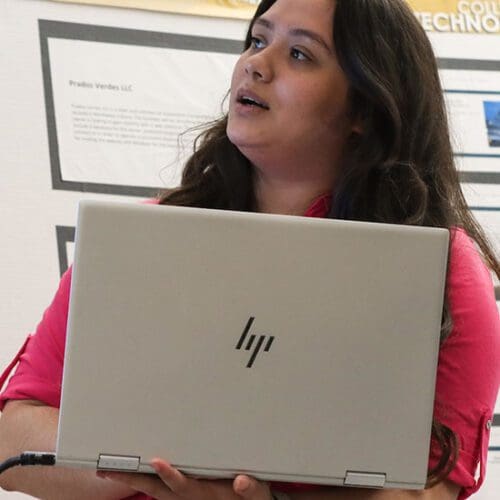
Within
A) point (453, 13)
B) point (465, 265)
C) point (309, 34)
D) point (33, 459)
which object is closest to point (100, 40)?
point (453, 13)

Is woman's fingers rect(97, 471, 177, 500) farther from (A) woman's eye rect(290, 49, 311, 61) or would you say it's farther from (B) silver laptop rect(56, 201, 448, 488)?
(A) woman's eye rect(290, 49, 311, 61)

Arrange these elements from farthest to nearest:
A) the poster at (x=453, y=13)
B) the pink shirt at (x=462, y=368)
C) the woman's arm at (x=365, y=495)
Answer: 1. the poster at (x=453, y=13)
2. the pink shirt at (x=462, y=368)
3. the woman's arm at (x=365, y=495)

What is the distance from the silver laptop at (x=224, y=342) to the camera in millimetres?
1080

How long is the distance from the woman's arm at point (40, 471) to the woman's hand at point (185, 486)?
15cm

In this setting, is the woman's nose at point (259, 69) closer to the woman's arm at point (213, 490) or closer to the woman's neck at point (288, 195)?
the woman's neck at point (288, 195)

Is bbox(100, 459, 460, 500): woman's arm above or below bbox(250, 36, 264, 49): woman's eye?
below

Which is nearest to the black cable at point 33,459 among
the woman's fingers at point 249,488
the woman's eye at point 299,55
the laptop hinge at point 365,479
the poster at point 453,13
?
the woman's fingers at point 249,488

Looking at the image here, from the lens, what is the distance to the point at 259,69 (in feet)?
4.79

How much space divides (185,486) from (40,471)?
0.96ft

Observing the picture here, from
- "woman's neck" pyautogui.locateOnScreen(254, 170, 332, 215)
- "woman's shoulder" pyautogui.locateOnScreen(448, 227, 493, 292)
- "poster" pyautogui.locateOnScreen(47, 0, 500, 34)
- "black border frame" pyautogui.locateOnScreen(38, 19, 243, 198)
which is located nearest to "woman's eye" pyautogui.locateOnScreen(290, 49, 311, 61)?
"woman's neck" pyautogui.locateOnScreen(254, 170, 332, 215)

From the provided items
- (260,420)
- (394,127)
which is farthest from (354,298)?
(394,127)

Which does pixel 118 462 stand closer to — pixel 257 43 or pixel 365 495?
pixel 365 495

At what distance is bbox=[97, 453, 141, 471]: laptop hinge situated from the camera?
3.53 feet

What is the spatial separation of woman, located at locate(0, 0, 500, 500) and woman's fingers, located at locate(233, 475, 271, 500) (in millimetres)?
230
